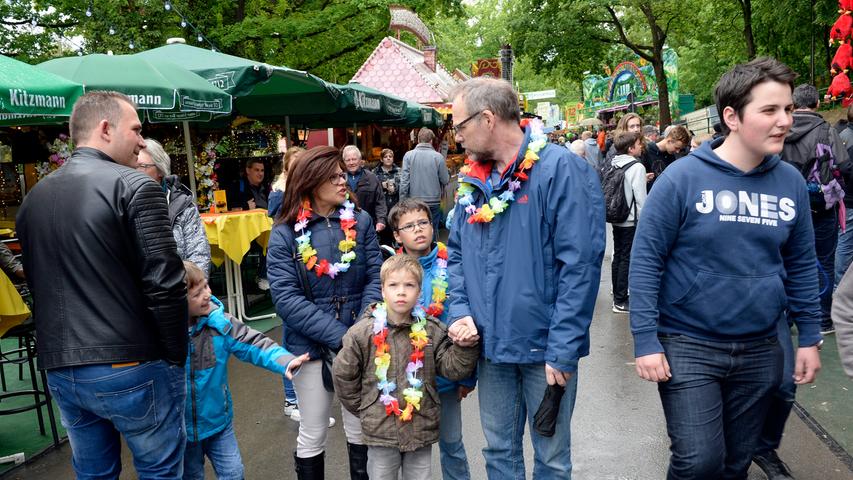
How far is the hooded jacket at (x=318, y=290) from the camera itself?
3.30 meters

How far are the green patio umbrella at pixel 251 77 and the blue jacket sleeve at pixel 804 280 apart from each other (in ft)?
18.4

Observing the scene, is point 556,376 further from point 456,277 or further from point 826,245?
point 826,245

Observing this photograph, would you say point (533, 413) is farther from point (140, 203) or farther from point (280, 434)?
point (280, 434)

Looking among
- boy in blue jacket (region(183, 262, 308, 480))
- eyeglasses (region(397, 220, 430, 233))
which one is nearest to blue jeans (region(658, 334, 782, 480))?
eyeglasses (region(397, 220, 430, 233))

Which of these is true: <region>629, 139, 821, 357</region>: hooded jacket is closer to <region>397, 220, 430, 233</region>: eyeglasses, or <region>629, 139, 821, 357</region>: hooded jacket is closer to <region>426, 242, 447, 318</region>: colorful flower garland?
<region>426, 242, 447, 318</region>: colorful flower garland

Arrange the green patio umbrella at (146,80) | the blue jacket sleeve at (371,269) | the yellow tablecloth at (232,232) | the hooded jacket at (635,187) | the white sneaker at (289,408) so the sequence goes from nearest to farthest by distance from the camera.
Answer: the blue jacket sleeve at (371,269)
the white sneaker at (289,408)
the green patio umbrella at (146,80)
the hooded jacket at (635,187)
the yellow tablecloth at (232,232)

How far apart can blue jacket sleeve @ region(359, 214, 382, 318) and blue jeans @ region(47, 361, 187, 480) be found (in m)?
1.08

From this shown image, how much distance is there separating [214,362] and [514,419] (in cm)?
142

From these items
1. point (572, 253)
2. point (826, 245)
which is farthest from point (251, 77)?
point (826, 245)

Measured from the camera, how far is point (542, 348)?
2637 millimetres

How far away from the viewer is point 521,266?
2635mm

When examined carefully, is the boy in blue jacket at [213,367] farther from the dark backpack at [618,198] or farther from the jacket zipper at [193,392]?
the dark backpack at [618,198]

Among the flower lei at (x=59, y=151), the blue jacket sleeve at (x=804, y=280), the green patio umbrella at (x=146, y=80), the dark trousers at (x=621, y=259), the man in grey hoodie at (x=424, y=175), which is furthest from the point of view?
the man in grey hoodie at (x=424, y=175)

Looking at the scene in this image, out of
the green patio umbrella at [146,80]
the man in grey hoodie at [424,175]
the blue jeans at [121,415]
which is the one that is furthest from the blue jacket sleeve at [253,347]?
the man in grey hoodie at [424,175]
